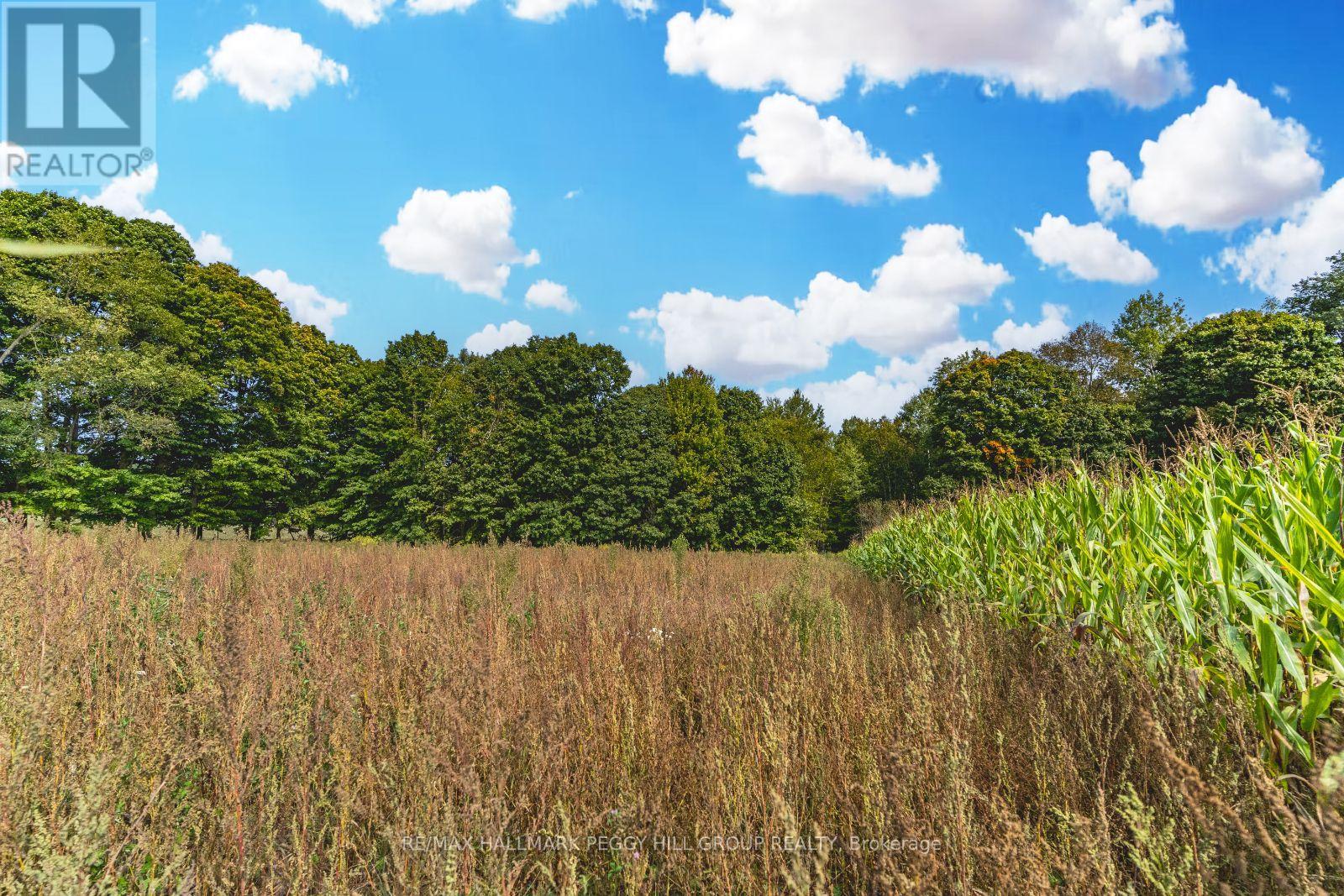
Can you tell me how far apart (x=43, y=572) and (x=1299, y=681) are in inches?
318

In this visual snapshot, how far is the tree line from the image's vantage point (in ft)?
61.2

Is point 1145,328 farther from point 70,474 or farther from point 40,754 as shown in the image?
point 70,474

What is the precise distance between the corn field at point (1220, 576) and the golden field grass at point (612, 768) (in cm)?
19

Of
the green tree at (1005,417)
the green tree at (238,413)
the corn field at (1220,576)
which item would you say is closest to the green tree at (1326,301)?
the green tree at (1005,417)

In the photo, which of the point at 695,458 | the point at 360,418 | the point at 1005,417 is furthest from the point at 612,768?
the point at 1005,417

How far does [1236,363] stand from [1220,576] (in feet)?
91.9

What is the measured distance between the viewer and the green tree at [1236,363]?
856 inches

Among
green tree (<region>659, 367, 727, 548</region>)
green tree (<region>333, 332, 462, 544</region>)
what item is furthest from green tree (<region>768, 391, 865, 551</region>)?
green tree (<region>333, 332, 462, 544</region>)

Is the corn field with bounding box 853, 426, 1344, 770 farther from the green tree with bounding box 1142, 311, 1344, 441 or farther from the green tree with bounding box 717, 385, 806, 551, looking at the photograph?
the green tree with bounding box 1142, 311, 1344, 441

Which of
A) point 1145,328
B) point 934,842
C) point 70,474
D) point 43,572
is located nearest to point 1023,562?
point 934,842

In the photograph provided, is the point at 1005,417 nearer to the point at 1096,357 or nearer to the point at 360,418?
the point at 1096,357

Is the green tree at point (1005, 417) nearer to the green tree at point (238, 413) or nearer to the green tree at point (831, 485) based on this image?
the green tree at point (831, 485)

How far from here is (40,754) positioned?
274 centimetres

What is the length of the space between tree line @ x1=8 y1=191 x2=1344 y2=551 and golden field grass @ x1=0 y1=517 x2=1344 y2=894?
16.2m
